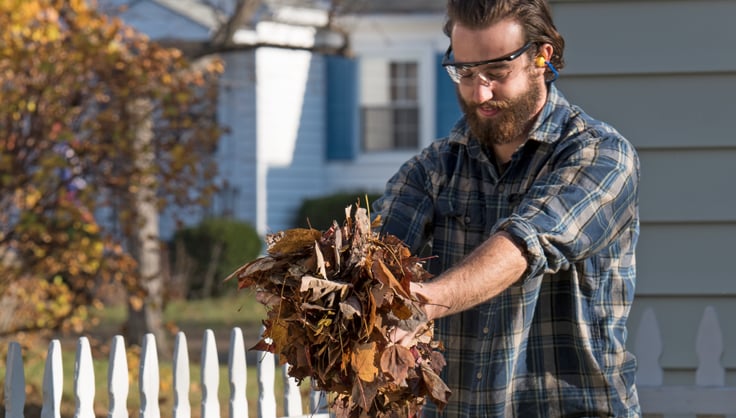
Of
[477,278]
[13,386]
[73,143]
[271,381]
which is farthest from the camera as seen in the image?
[73,143]

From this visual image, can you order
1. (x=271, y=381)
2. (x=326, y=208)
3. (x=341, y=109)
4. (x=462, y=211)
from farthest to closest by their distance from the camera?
(x=341, y=109) < (x=326, y=208) < (x=271, y=381) < (x=462, y=211)

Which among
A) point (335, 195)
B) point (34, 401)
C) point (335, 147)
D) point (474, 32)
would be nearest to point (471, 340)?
point (474, 32)

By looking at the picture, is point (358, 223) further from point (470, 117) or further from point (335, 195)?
point (335, 195)

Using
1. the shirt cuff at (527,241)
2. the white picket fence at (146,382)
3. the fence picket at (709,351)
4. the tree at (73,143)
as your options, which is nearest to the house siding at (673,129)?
the fence picket at (709,351)

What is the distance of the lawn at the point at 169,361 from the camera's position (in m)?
6.77

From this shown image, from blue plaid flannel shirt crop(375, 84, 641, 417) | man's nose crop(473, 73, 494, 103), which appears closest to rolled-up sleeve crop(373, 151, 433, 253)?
blue plaid flannel shirt crop(375, 84, 641, 417)

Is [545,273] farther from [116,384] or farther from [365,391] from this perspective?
[116,384]

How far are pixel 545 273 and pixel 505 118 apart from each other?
38cm

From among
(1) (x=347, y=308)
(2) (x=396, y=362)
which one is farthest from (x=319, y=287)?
(2) (x=396, y=362)

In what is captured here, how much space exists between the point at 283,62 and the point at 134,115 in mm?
10172

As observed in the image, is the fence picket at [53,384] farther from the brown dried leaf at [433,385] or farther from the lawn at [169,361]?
the brown dried leaf at [433,385]

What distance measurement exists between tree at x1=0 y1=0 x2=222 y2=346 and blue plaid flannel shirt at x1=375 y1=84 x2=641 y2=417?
3.81 m

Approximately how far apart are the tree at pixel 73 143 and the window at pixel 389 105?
10.4 meters

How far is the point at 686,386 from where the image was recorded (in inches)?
158
